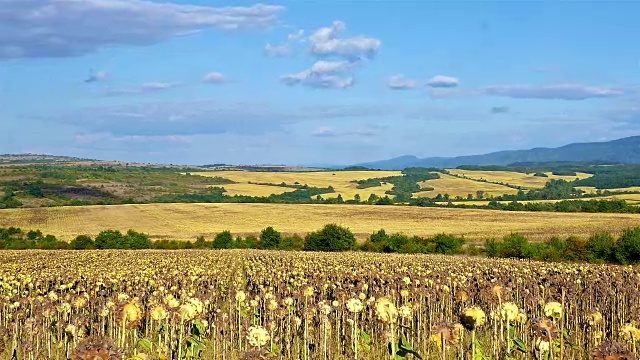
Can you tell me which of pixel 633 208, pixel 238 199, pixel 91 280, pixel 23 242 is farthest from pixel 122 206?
pixel 91 280

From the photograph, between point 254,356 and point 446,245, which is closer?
point 254,356

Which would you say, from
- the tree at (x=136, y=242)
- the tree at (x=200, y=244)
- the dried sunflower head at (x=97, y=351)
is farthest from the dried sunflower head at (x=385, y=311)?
the tree at (x=136, y=242)

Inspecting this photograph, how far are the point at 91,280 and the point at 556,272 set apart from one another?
23.9 m

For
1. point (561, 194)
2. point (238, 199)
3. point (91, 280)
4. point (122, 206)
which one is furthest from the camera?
point (561, 194)

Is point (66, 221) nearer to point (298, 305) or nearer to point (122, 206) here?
point (122, 206)

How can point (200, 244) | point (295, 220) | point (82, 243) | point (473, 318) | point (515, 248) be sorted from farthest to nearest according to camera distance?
point (295, 220), point (82, 243), point (200, 244), point (515, 248), point (473, 318)

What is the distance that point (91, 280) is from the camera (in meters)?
34.2

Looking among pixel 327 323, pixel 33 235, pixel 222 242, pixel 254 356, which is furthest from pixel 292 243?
pixel 254 356

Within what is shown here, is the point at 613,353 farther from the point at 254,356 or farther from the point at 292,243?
the point at 292,243

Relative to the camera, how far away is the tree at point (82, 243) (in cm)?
8409

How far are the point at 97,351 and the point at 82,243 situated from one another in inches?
3239

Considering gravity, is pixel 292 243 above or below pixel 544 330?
below

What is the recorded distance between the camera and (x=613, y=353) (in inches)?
287

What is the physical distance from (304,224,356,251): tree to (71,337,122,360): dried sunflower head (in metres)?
72.2
